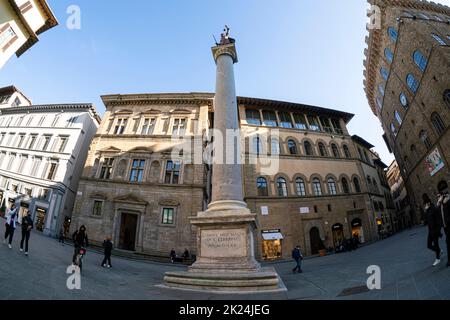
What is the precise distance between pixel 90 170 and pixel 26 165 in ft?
33.4

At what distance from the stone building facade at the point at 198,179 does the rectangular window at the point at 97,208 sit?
0.31ft

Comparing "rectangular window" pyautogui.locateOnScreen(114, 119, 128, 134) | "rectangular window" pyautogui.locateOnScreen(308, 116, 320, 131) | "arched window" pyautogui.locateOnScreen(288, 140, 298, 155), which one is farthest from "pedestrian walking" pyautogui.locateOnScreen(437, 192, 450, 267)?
"rectangular window" pyautogui.locateOnScreen(114, 119, 128, 134)

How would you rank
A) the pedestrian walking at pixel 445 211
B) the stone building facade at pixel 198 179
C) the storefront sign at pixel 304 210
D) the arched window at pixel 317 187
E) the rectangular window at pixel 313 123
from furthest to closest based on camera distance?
the rectangular window at pixel 313 123, the arched window at pixel 317 187, the storefront sign at pixel 304 210, the stone building facade at pixel 198 179, the pedestrian walking at pixel 445 211

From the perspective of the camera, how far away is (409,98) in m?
23.8

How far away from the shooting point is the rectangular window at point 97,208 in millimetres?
20828

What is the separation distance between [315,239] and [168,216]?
14.9 metres

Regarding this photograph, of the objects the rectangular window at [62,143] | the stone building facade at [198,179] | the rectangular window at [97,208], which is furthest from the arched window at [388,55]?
the rectangular window at [62,143]

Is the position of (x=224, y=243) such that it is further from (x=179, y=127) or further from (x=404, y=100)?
(x=404, y=100)

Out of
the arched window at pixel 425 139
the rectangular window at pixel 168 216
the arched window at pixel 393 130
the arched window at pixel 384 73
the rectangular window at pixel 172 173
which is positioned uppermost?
the arched window at pixel 384 73

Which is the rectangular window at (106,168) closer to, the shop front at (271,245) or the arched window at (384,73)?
the shop front at (271,245)

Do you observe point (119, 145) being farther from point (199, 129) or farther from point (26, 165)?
point (26, 165)

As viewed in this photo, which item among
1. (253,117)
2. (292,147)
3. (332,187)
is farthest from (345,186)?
(253,117)

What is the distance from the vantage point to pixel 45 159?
26016 mm
